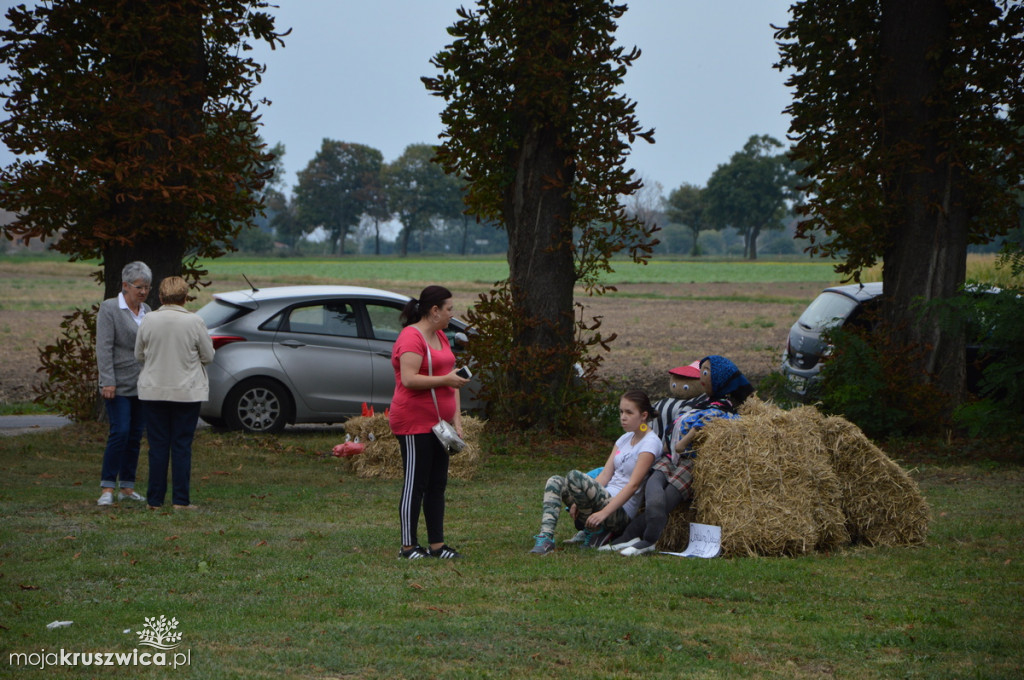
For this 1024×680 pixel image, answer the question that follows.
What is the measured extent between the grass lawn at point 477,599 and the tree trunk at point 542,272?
4330 mm

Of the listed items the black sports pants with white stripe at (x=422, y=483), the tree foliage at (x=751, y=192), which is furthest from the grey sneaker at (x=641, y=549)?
the tree foliage at (x=751, y=192)

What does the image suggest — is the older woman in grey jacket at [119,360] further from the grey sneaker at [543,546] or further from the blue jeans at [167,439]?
the grey sneaker at [543,546]


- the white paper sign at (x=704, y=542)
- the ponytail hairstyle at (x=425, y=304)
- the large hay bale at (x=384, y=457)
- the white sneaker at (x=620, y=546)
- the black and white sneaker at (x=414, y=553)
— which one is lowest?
the large hay bale at (x=384, y=457)

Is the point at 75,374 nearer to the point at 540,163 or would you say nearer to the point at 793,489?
the point at 540,163

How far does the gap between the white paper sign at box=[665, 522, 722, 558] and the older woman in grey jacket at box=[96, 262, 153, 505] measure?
15.2ft

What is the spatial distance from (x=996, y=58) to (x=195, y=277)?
406 inches

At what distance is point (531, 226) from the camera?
13.9 meters

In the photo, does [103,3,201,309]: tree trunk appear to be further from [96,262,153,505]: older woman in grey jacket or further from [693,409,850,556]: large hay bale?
[693,409,850,556]: large hay bale

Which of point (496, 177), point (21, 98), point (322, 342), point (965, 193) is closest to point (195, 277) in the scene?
point (322, 342)

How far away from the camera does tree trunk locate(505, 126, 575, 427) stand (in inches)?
543

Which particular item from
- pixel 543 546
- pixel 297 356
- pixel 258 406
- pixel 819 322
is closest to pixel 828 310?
pixel 819 322

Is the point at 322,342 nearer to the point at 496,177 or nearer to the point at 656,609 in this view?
the point at 496,177

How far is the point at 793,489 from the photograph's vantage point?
736 centimetres

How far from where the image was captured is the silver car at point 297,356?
1348 cm
